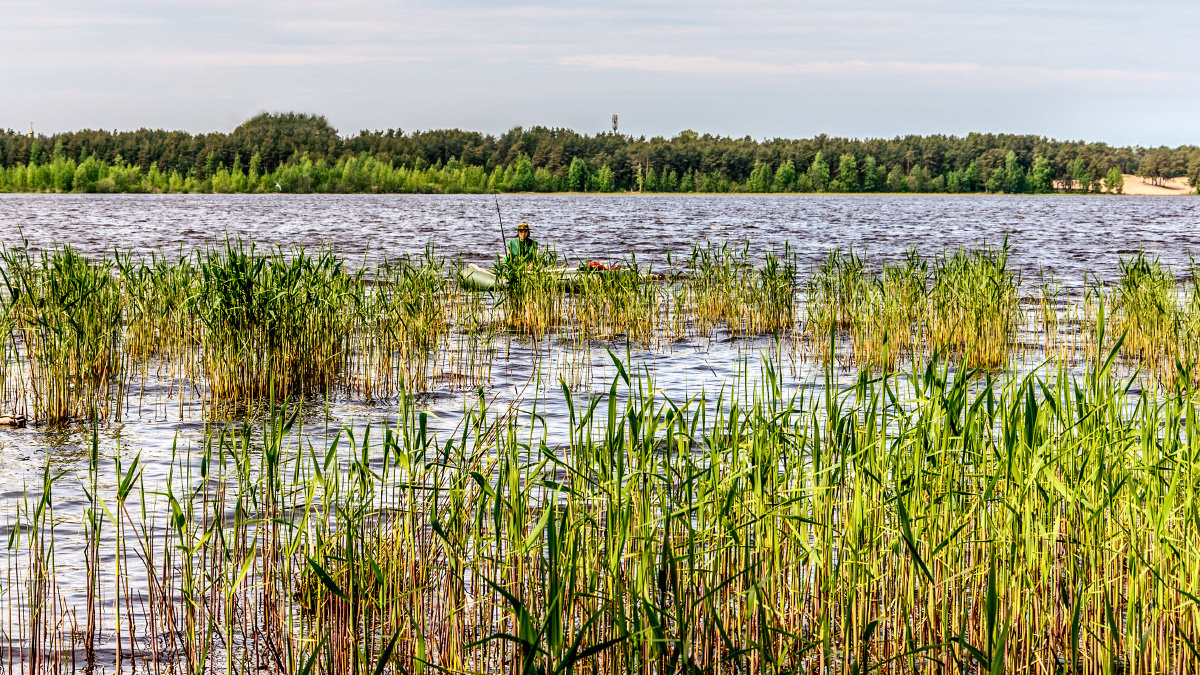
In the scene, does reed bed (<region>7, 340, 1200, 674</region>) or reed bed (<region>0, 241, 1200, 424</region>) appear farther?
reed bed (<region>0, 241, 1200, 424</region>)

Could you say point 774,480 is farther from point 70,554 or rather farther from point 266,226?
point 266,226

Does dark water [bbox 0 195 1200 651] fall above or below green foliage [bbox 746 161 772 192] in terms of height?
below

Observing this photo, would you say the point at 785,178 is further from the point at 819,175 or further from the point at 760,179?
the point at 819,175

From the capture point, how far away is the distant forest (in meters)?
152

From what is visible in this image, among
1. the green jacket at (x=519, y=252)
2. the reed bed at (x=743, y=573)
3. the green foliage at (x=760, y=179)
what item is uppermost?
the green foliage at (x=760, y=179)

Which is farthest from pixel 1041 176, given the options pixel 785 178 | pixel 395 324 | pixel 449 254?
pixel 395 324

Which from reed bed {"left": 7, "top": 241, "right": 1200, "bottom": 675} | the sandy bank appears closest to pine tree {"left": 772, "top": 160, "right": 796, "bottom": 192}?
the sandy bank

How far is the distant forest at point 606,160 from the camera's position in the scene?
152 meters

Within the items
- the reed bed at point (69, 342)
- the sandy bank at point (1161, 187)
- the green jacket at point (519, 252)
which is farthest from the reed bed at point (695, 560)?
the sandy bank at point (1161, 187)

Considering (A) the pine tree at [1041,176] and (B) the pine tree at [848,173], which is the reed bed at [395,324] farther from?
(A) the pine tree at [1041,176]

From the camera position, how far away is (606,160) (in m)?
171

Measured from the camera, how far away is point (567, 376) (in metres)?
→ 10.4

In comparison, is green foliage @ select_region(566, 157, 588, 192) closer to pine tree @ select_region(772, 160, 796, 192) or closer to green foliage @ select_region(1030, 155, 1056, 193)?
pine tree @ select_region(772, 160, 796, 192)

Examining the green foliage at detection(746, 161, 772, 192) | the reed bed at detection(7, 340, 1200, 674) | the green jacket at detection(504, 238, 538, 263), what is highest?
the green foliage at detection(746, 161, 772, 192)
